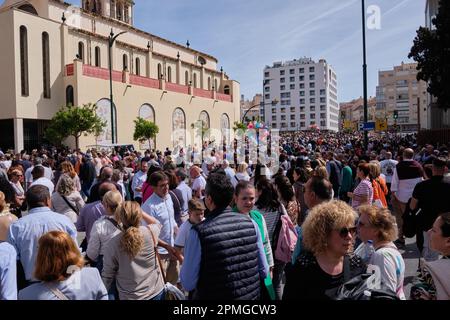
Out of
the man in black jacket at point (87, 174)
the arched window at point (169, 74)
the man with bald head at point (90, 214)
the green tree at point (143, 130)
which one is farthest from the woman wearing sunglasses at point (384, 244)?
the arched window at point (169, 74)

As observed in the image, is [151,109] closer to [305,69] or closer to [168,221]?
[168,221]

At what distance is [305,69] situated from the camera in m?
127

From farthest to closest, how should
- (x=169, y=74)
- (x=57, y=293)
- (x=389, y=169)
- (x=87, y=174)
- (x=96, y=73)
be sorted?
(x=169, y=74) < (x=96, y=73) < (x=87, y=174) < (x=389, y=169) < (x=57, y=293)

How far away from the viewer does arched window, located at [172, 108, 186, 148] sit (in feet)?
162

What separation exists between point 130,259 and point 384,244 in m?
2.16

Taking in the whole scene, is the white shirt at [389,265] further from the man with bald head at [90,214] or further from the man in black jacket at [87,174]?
the man in black jacket at [87,174]

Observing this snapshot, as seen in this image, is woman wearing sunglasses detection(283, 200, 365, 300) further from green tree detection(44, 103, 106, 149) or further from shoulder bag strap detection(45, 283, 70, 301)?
green tree detection(44, 103, 106, 149)

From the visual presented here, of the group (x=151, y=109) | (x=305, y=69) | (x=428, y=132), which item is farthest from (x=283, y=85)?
(x=428, y=132)

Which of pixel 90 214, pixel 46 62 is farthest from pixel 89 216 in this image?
pixel 46 62

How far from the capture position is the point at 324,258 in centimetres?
263

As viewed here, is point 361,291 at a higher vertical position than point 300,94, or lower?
lower

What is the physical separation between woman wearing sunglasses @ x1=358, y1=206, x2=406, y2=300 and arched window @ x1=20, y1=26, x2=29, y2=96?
35120 mm

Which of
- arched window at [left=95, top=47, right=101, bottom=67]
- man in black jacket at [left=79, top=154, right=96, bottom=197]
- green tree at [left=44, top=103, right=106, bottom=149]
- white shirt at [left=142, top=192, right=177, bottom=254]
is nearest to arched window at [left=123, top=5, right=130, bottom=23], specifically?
arched window at [left=95, top=47, right=101, bottom=67]

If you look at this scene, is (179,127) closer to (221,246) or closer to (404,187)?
(404,187)
